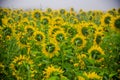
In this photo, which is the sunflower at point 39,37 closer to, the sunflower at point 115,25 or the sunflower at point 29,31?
the sunflower at point 29,31

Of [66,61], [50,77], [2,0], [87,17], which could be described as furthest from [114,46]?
[2,0]

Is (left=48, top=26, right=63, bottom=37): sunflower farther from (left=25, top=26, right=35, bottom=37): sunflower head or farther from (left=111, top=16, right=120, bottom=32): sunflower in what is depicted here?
(left=111, top=16, right=120, bottom=32): sunflower

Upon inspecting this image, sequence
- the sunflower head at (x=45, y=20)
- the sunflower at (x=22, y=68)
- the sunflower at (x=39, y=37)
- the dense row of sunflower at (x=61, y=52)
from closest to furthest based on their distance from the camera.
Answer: the sunflower at (x=22, y=68), the dense row of sunflower at (x=61, y=52), the sunflower at (x=39, y=37), the sunflower head at (x=45, y=20)

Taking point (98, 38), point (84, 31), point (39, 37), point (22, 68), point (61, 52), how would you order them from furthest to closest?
point (84, 31) < point (39, 37) < point (98, 38) < point (61, 52) < point (22, 68)

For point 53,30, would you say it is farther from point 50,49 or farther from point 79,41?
point 50,49

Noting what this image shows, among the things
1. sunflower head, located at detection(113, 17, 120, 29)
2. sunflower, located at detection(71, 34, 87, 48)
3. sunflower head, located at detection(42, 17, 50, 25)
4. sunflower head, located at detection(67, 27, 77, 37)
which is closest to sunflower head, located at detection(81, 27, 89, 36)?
sunflower head, located at detection(67, 27, 77, 37)

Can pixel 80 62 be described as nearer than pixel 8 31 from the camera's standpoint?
Yes

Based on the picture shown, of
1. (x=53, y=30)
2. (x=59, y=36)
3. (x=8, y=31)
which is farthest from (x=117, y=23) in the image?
(x=8, y=31)

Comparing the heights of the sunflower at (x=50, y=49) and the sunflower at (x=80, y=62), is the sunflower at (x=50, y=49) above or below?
above

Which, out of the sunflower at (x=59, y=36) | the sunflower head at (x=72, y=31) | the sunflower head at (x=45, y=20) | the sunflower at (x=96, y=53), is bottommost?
the sunflower at (x=96, y=53)

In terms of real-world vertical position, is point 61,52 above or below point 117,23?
below

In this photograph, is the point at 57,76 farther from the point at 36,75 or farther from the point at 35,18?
the point at 35,18

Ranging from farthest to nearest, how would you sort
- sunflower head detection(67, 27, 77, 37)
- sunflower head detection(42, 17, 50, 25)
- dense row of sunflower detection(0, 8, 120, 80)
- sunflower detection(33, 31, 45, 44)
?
sunflower head detection(42, 17, 50, 25) → sunflower head detection(67, 27, 77, 37) → sunflower detection(33, 31, 45, 44) → dense row of sunflower detection(0, 8, 120, 80)

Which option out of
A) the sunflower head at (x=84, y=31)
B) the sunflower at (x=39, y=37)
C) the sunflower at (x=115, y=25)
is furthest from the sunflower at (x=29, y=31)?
the sunflower at (x=115, y=25)
